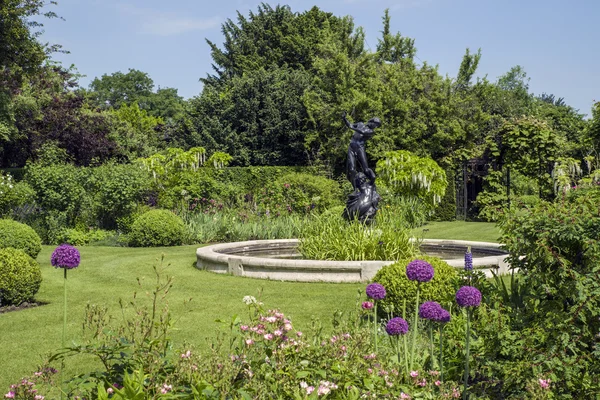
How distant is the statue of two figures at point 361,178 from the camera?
11172 mm

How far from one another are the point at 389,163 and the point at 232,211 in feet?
18.7

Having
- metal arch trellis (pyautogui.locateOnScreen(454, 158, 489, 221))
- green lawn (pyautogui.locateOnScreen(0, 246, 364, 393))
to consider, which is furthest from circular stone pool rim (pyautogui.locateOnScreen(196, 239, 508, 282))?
metal arch trellis (pyautogui.locateOnScreen(454, 158, 489, 221))

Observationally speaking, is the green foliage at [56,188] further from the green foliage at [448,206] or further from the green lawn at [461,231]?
the green foliage at [448,206]

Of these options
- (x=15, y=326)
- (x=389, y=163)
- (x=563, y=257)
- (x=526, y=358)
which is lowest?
(x=15, y=326)

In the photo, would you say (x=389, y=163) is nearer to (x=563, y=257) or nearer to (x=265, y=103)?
(x=265, y=103)

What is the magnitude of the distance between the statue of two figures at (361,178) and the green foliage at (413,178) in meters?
7.72

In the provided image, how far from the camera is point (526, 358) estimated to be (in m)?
3.71

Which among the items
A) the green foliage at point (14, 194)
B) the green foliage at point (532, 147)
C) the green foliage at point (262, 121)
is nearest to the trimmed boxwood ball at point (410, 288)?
the green foliage at point (14, 194)

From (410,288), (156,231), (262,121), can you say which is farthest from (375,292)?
(262,121)

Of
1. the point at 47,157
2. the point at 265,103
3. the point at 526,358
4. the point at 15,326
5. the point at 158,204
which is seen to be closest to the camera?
the point at 526,358

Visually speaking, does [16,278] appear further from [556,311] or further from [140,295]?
[556,311]

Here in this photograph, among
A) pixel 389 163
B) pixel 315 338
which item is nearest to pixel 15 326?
pixel 315 338

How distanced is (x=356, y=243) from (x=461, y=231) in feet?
29.2

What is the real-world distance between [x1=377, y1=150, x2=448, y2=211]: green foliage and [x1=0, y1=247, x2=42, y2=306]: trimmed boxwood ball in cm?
1301
